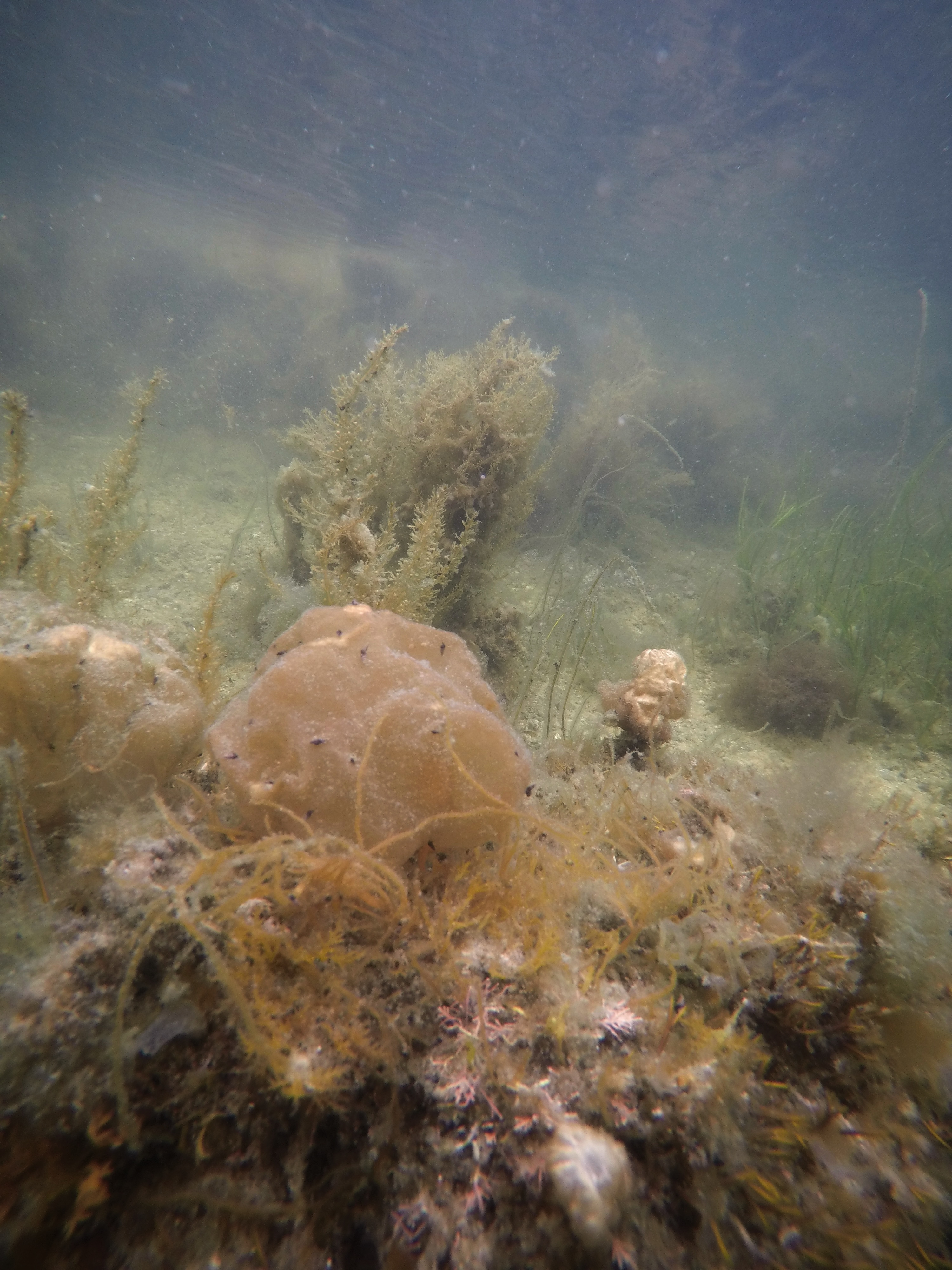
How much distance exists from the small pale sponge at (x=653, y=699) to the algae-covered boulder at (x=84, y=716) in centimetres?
269

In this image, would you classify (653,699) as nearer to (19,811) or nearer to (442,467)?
(442,467)

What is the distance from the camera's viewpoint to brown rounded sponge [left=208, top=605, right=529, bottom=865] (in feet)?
5.83

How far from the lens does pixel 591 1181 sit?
120 cm

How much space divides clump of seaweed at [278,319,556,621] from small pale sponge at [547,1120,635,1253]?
316 centimetres

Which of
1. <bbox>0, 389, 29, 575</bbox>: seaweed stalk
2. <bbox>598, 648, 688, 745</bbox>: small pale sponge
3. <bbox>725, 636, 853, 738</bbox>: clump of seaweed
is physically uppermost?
<bbox>0, 389, 29, 575</bbox>: seaweed stalk

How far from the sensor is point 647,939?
5.92 ft

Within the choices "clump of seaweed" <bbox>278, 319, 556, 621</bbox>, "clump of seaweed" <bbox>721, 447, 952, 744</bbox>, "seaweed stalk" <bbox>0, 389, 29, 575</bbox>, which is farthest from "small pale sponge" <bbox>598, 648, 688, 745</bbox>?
"seaweed stalk" <bbox>0, 389, 29, 575</bbox>

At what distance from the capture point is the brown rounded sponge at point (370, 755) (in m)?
1.78

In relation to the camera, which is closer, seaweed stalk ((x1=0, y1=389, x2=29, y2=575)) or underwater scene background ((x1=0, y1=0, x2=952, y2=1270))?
underwater scene background ((x1=0, y1=0, x2=952, y2=1270))

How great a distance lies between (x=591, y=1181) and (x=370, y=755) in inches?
47.7

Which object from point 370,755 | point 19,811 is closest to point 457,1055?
point 370,755

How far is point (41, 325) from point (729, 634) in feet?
91.8

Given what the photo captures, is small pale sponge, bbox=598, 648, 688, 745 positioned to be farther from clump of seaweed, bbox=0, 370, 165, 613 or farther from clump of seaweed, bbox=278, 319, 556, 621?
clump of seaweed, bbox=0, 370, 165, 613

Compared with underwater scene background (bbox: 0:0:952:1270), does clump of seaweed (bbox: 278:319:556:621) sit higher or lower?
higher
